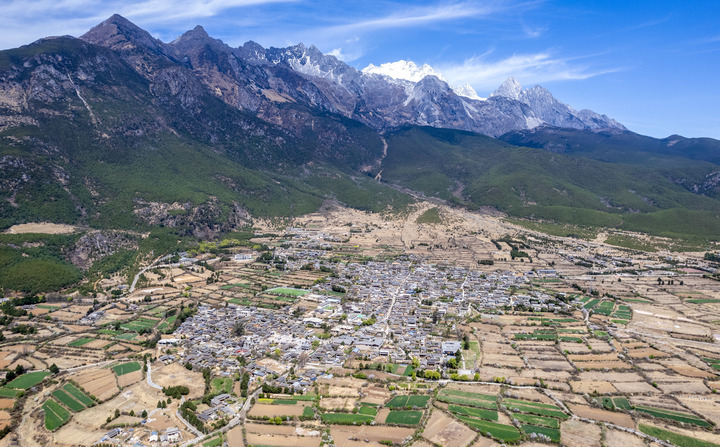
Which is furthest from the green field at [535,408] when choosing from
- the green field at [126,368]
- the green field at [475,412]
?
the green field at [126,368]

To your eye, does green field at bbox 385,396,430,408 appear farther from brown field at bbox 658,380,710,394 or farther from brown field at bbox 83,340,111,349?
brown field at bbox 83,340,111,349

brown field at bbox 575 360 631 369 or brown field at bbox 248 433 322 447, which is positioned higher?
brown field at bbox 575 360 631 369

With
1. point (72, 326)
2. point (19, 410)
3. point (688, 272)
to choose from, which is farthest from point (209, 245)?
point (688, 272)

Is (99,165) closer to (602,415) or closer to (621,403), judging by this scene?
(602,415)

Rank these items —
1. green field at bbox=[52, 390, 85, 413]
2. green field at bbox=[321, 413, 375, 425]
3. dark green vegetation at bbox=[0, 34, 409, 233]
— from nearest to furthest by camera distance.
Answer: green field at bbox=[321, 413, 375, 425], green field at bbox=[52, 390, 85, 413], dark green vegetation at bbox=[0, 34, 409, 233]

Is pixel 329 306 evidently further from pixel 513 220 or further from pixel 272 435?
pixel 513 220

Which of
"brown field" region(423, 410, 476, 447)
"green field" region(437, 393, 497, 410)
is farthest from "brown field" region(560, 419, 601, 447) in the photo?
"brown field" region(423, 410, 476, 447)

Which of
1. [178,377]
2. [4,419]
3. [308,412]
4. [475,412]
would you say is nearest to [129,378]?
[178,377]
